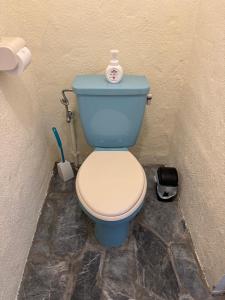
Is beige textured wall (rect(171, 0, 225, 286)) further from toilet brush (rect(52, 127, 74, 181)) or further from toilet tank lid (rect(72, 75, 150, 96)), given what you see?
toilet brush (rect(52, 127, 74, 181))

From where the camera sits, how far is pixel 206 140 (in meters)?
1.06

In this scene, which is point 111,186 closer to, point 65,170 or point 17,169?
point 17,169

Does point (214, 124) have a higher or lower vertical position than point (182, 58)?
lower

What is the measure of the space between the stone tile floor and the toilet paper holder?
0.91 meters

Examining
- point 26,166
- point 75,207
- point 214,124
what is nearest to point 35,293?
point 75,207

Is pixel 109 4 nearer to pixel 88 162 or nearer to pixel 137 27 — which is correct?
pixel 137 27

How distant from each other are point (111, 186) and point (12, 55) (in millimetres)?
669

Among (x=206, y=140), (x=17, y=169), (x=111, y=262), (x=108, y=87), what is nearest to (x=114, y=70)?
(x=108, y=87)

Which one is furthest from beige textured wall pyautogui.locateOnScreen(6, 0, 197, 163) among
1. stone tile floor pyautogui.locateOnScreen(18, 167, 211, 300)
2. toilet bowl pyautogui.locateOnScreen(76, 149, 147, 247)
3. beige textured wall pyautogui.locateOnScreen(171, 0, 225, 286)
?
stone tile floor pyautogui.locateOnScreen(18, 167, 211, 300)

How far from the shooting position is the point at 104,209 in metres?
0.96

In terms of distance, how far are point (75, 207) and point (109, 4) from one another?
1.17 m

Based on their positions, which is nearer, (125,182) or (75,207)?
(125,182)

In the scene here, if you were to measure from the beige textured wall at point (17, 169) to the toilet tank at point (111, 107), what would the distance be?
0.94 ft

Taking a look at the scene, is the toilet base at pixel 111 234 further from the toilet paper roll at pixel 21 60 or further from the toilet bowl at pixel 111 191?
the toilet paper roll at pixel 21 60
